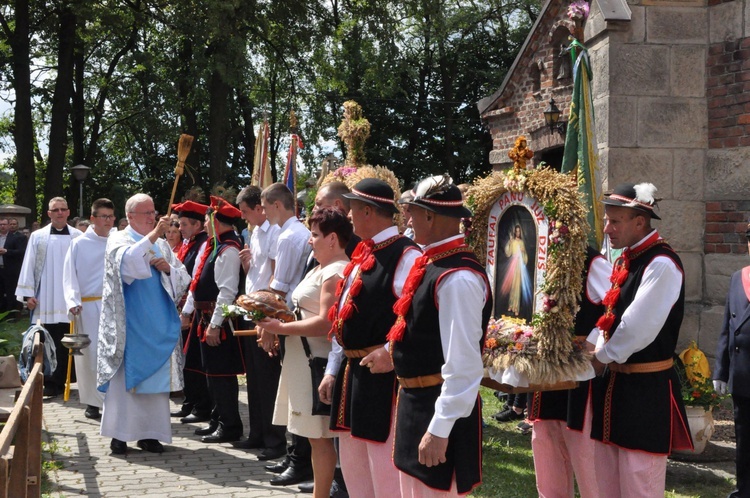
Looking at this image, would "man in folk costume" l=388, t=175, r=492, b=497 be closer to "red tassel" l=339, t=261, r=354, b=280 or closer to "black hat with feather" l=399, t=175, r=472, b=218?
"black hat with feather" l=399, t=175, r=472, b=218

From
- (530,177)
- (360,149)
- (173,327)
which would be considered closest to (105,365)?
(173,327)

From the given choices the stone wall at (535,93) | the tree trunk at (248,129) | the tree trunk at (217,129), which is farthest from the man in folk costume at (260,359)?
the tree trunk at (248,129)

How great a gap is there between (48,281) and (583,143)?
22.2 feet

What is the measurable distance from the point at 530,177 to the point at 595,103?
16.0 feet

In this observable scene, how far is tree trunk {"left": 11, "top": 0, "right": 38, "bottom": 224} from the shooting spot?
923 inches

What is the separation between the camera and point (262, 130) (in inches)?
428

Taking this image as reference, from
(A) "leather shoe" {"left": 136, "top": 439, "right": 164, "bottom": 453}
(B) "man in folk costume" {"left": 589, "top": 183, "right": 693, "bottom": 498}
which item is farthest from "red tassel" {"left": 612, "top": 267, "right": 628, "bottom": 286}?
(A) "leather shoe" {"left": 136, "top": 439, "right": 164, "bottom": 453}

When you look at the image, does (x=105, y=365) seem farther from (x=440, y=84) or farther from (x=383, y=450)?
(x=440, y=84)

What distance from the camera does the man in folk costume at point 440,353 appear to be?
3.58m

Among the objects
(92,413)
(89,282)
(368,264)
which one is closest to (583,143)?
(368,264)

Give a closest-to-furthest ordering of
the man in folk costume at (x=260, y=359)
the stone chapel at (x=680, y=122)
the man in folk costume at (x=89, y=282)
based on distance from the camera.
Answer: the man in folk costume at (x=260, y=359) → the stone chapel at (x=680, y=122) → the man in folk costume at (x=89, y=282)

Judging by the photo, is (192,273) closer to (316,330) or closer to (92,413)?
(92,413)

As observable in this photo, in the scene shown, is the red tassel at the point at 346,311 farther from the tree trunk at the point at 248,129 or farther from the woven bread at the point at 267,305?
the tree trunk at the point at 248,129

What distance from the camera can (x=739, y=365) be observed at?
5762 millimetres
